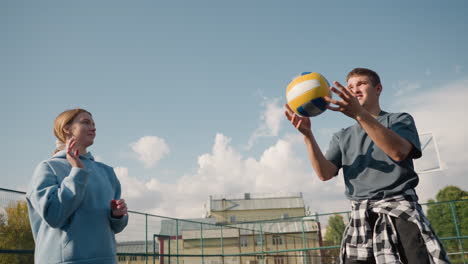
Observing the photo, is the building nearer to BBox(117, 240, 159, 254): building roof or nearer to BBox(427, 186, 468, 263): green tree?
BBox(117, 240, 159, 254): building roof

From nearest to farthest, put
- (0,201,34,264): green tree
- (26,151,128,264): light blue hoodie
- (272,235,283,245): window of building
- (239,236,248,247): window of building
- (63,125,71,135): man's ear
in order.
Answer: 1. (26,151,128,264): light blue hoodie
2. (63,125,71,135): man's ear
3. (0,201,34,264): green tree
4. (239,236,248,247): window of building
5. (272,235,283,245): window of building

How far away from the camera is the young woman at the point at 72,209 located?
7.06ft

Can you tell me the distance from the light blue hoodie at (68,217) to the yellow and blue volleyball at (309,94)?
5.57ft

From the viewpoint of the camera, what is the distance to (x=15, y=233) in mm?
6176

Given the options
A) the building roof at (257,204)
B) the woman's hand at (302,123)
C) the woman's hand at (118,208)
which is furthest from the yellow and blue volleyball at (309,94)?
the building roof at (257,204)

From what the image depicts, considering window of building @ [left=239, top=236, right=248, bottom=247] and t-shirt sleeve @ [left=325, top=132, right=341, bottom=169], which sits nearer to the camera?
t-shirt sleeve @ [left=325, top=132, right=341, bottom=169]

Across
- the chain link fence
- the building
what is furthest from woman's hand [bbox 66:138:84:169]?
the building

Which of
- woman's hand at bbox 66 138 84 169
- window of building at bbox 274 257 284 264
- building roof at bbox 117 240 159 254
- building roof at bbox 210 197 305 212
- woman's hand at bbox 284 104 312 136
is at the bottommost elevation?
window of building at bbox 274 257 284 264

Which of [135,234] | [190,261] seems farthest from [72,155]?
[190,261]

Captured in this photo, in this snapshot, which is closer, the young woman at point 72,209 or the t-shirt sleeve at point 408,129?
the young woman at point 72,209

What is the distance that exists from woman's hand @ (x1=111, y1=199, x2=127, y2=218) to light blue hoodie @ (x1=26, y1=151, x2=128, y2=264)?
1.5 inches

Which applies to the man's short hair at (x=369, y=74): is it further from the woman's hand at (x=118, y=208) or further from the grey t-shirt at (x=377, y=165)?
the woman's hand at (x=118, y=208)

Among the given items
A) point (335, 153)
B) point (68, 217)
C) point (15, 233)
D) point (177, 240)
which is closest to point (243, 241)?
point (177, 240)

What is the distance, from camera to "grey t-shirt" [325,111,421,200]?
2273 millimetres
